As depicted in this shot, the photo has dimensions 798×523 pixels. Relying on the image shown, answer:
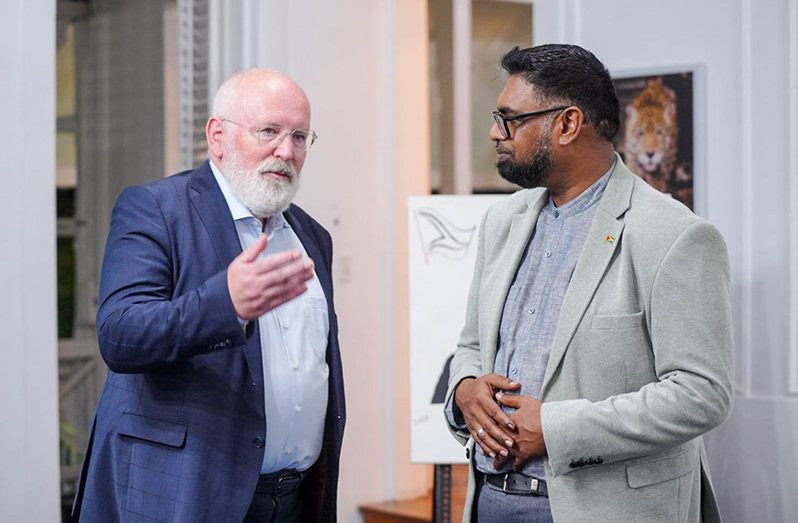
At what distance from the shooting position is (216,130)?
241 centimetres

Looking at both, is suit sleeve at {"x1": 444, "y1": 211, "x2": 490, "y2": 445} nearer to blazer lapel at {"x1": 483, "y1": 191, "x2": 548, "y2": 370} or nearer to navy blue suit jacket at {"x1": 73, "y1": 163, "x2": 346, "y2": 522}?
blazer lapel at {"x1": 483, "y1": 191, "x2": 548, "y2": 370}

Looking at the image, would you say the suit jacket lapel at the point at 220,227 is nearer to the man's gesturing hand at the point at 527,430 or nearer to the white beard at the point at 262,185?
the white beard at the point at 262,185

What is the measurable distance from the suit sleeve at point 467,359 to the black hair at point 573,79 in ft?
1.41

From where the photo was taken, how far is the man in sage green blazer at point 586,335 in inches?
78.5

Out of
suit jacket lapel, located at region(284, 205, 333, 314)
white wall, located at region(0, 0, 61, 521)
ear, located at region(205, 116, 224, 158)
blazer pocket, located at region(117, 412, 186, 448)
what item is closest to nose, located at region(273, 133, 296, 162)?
ear, located at region(205, 116, 224, 158)

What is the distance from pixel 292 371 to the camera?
2.33 m

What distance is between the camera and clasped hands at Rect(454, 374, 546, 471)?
205 centimetres

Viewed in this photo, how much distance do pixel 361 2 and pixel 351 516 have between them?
2.38 metres

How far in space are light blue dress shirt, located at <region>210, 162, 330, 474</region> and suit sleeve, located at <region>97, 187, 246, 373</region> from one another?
0.24m

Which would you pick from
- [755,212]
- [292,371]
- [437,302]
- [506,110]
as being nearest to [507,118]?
[506,110]

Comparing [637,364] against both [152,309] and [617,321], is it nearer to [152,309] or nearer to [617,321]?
[617,321]

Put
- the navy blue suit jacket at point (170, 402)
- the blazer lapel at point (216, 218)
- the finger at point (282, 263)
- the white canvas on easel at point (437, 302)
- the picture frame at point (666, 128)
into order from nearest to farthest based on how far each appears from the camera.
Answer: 1. the finger at point (282, 263)
2. the navy blue suit jacket at point (170, 402)
3. the blazer lapel at point (216, 218)
4. the picture frame at point (666, 128)
5. the white canvas on easel at point (437, 302)

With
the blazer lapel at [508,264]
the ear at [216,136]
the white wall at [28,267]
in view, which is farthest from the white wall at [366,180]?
the blazer lapel at [508,264]

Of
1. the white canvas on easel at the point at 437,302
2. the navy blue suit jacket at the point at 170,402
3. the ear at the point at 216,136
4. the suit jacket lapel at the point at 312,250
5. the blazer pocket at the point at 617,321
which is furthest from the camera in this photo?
the white canvas on easel at the point at 437,302
